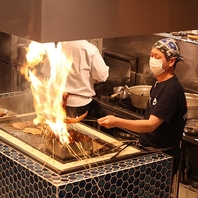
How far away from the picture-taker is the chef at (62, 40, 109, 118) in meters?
4.81

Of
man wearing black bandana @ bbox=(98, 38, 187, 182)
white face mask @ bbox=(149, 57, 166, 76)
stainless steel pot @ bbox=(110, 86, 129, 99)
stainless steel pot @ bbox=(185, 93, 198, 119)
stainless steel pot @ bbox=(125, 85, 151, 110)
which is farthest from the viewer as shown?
stainless steel pot @ bbox=(110, 86, 129, 99)

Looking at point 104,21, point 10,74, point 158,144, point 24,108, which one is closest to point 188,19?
point 104,21

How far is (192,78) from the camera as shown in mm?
4969

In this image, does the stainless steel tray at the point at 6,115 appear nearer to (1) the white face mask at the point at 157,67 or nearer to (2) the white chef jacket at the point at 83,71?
(1) the white face mask at the point at 157,67

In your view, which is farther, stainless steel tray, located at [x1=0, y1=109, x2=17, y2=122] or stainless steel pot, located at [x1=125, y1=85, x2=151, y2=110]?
stainless steel pot, located at [x1=125, y1=85, x2=151, y2=110]

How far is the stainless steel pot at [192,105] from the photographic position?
15.0 ft

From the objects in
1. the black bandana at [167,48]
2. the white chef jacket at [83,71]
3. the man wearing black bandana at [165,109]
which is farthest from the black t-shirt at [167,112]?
the white chef jacket at [83,71]

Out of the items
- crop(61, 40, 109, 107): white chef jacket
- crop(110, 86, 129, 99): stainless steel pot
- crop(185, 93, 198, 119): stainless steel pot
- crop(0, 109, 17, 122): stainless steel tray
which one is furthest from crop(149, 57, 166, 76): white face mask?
crop(110, 86, 129, 99): stainless steel pot

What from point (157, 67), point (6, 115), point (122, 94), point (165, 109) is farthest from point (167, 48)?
point (122, 94)

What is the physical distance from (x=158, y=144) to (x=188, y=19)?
1.86 m

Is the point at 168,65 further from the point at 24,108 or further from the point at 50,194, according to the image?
the point at 50,194

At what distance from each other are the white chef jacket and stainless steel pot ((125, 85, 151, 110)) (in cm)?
34

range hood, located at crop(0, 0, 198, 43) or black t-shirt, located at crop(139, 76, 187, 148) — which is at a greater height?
range hood, located at crop(0, 0, 198, 43)

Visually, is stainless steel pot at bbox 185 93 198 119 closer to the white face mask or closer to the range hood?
the white face mask
